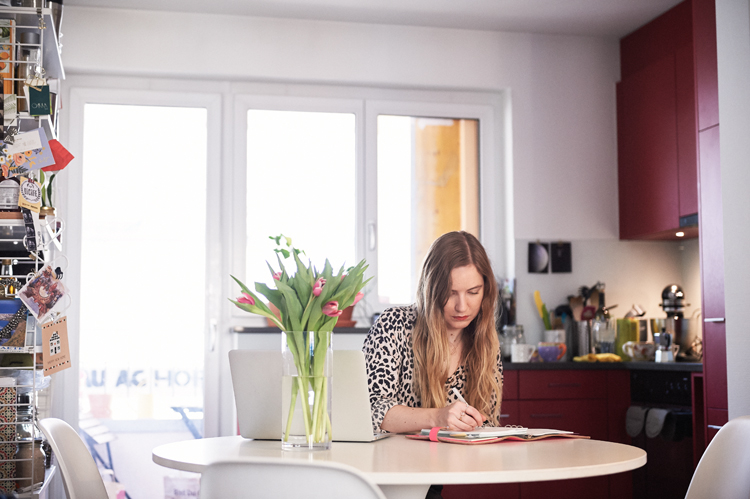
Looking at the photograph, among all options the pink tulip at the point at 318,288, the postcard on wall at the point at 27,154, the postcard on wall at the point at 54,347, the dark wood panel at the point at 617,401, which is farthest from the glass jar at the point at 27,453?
the dark wood panel at the point at 617,401

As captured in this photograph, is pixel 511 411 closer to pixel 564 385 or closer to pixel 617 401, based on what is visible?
pixel 564 385

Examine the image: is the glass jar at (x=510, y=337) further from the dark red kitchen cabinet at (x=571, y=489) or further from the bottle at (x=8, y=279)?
the bottle at (x=8, y=279)

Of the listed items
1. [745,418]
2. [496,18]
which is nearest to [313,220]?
[496,18]

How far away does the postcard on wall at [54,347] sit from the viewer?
2.18m

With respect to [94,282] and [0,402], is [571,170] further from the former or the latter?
[0,402]

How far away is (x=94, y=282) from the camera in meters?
4.05

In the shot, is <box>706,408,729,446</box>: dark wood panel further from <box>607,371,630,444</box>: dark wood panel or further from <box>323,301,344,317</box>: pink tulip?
<box>323,301,344,317</box>: pink tulip

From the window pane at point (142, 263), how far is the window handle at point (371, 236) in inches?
35.8

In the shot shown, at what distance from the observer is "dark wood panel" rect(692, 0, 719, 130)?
3250 millimetres

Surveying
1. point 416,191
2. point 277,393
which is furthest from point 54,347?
point 416,191

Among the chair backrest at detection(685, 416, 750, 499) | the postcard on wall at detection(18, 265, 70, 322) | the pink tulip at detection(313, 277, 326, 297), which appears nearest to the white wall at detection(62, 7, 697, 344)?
the postcard on wall at detection(18, 265, 70, 322)

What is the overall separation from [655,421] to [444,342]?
1770mm

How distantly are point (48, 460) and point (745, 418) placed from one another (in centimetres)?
197

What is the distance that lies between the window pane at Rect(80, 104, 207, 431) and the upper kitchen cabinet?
242 centimetres
